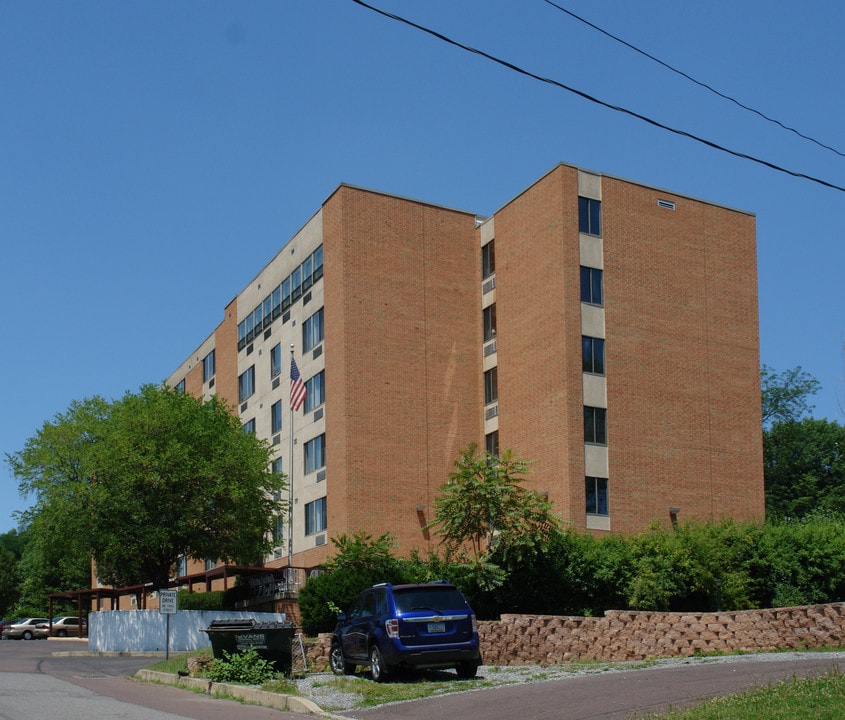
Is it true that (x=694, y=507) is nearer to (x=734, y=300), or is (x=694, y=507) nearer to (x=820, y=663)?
(x=734, y=300)

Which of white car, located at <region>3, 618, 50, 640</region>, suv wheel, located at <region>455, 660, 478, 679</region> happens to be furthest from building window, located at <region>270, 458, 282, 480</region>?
suv wheel, located at <region>455, 660, 478, 679</region>

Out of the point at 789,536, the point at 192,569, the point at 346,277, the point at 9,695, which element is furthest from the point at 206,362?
the point at 9,695

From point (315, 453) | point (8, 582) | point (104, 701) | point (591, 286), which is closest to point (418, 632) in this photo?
point (104, 701)

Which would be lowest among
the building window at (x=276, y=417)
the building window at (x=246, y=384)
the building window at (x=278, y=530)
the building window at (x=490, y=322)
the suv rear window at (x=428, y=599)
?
the suv rear window at (x=428, y=599)

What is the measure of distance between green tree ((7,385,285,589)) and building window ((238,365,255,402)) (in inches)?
314

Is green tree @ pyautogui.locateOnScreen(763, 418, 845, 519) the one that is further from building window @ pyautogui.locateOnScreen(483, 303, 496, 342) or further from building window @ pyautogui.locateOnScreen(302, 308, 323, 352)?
building window @ pyautogui.locateOnScreen(302, 308, 323, 352)

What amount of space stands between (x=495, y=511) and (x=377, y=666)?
1347cm

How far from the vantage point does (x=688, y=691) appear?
17.1 metres

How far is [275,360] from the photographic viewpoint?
54938mm

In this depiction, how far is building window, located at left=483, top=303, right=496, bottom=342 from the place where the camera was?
47000 millimetres

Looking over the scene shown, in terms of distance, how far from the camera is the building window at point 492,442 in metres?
45.8

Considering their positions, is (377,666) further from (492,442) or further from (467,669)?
(492,442)

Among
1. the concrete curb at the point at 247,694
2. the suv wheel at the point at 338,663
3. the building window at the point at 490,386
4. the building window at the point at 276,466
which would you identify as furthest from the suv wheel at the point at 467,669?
the building window at the point at 276,466

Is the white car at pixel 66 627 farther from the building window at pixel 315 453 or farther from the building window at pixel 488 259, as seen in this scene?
the building window at pixel 488 259
